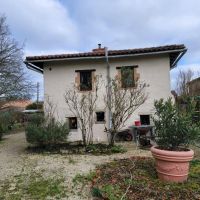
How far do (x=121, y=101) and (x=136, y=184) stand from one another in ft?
20.5

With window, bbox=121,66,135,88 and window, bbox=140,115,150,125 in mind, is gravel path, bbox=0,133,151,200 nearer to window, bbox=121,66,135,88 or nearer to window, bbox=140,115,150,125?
window, bbox=140,115,150,125

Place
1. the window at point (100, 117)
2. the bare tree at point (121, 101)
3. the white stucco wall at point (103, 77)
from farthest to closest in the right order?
the window at point (100, 117), the white stucco wall at point (103, 77), the bare tree at point (121, 101)

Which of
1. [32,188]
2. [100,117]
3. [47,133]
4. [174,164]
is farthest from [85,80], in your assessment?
[174,164]

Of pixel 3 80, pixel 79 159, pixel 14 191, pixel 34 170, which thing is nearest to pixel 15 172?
pixel 34 170

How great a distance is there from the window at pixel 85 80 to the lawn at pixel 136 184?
671cm

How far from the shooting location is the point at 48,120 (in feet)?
41.7

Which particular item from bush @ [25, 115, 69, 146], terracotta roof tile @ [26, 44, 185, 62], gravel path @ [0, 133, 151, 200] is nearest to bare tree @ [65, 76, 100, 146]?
terracotta roof tile @ [26, 44, 185, 62]

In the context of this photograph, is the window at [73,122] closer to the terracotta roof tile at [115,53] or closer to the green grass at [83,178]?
the terracotta roof tile at [115,53]

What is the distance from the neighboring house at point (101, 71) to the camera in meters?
13.7

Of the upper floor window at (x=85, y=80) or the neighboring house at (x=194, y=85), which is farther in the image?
the neighboring house at (x=194, y=85)

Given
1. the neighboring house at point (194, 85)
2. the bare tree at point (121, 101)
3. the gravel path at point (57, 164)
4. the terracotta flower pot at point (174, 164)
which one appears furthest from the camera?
the neighboring house at point (194, 85)

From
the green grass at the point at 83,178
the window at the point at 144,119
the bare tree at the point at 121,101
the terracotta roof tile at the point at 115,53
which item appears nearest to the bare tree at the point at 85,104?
the bare tree at the point at 121,101

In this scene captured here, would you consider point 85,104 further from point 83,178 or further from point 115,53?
point 83,178

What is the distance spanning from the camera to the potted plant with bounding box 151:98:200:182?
644cm
